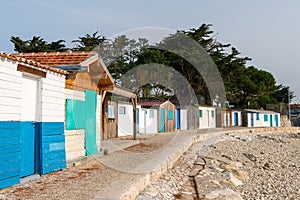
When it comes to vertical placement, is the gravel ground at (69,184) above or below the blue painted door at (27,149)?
below

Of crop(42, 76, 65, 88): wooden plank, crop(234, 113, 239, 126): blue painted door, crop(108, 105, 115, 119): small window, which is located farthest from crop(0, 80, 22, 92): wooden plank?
crop(234, 113, 239, 126): blue painted door

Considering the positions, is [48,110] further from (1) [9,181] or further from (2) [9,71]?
(1) [9,181]

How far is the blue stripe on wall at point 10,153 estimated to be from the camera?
5.07m

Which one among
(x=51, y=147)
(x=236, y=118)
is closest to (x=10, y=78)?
(x=51, y=147)

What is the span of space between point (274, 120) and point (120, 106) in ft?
89.1

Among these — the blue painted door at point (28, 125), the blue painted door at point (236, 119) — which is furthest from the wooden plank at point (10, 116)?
the blue painted door at point (236, 119)

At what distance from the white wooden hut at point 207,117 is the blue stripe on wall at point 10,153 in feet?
72.8

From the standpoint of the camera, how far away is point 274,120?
3800cm

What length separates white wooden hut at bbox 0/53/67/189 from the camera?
521 centimetres

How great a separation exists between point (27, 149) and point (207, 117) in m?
23.5

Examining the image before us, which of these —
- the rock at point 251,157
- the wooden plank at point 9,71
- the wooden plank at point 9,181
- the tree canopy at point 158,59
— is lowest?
the rock at point 251,157

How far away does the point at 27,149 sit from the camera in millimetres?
6027

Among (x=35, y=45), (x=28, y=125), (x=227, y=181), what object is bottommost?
(x=227, y=181)

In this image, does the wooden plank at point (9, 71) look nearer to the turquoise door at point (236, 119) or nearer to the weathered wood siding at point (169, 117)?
the weathered wood siding at point (169, 117)
